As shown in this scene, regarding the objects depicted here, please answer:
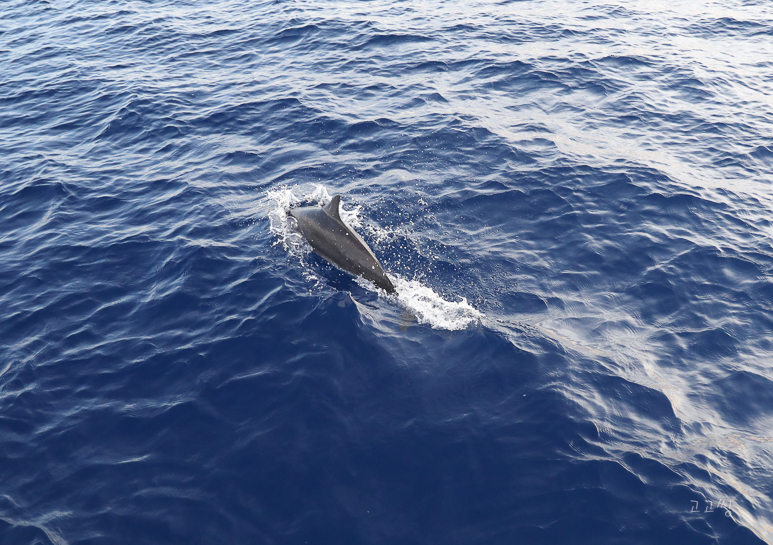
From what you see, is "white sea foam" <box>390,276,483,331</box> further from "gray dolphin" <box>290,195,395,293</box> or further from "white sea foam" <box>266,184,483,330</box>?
"gray dolphin" <box>290,195,395,293</box>

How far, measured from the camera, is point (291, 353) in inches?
464

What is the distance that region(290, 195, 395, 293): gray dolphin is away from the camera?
529 inches

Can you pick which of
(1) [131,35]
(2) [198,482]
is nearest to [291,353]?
(2) [198,482]

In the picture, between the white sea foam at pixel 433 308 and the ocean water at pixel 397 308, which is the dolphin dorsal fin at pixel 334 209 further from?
the white sea foam at pixel 433 308

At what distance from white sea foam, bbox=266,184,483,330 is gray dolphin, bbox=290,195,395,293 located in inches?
11.8

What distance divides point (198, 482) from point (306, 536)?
2.26m

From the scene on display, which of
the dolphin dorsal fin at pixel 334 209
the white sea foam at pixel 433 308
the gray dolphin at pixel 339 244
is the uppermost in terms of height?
the dolphin dorsal fin at pixel 334 209

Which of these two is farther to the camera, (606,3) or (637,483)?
(606,3)

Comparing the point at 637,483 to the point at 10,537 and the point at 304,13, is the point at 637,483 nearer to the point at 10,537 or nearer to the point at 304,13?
the point at 10,537

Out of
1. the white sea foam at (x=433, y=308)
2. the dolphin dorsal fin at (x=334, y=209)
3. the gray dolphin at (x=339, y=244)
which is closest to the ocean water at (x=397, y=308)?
the white sea foam at (x=433, y=308)

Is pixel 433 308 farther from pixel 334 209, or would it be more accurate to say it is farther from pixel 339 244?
pixel 334 209

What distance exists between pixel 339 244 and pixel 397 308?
2.46 m

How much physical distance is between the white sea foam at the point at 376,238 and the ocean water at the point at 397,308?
9 centimetres

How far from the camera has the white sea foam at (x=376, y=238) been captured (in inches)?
492
